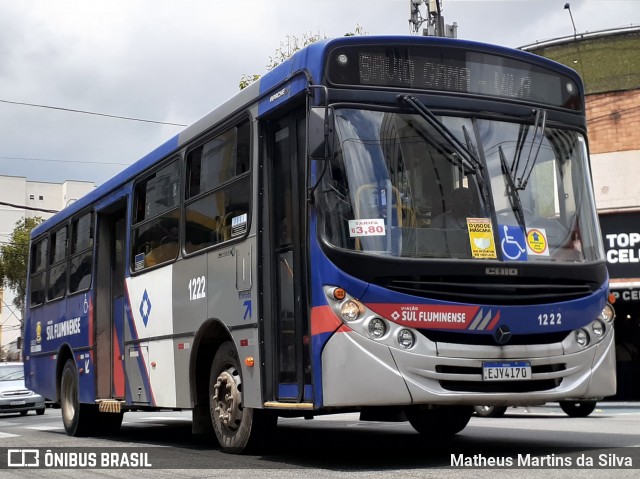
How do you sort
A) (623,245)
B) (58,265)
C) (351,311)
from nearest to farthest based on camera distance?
1. (351,311)
2. (58,265)
3. (623,245)

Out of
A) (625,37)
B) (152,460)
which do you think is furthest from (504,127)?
(625,37)

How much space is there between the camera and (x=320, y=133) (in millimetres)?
7984

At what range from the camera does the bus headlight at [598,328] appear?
8.62 meters

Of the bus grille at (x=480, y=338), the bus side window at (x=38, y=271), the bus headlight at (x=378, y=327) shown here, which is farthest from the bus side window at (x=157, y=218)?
the bus side window at (x=38, y=271)

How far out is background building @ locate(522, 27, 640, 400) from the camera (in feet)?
83.8

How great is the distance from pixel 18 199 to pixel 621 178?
74136mm

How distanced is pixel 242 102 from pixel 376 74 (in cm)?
170

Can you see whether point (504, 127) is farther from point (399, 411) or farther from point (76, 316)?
point (76, 316)

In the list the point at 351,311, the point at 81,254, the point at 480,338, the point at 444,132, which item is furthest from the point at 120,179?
the point at 480,338

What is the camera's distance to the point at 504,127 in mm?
8750

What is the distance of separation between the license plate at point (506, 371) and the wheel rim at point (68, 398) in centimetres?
817

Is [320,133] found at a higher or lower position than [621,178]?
Result: lower

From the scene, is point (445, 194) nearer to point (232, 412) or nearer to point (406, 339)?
point (406, 339)

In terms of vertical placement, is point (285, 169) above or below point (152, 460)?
above
